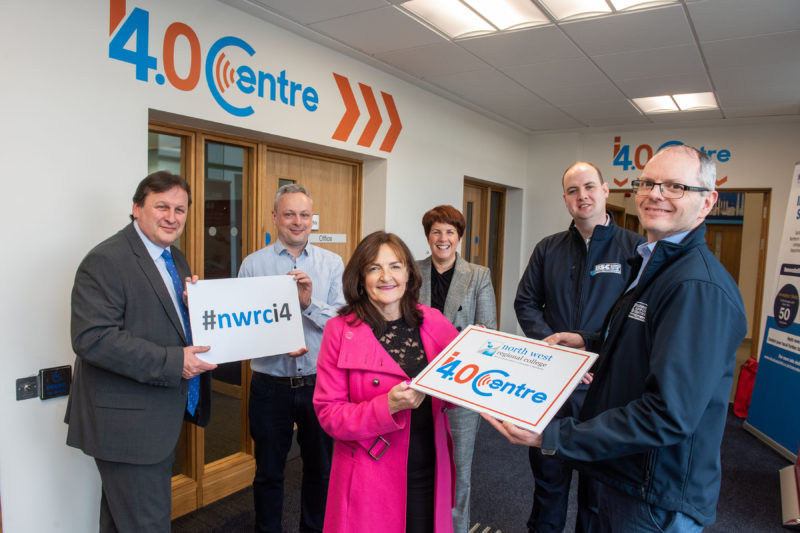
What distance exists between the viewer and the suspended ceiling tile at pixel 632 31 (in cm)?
298

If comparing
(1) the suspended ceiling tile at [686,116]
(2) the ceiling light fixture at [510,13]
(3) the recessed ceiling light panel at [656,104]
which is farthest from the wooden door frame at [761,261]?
(2) the ceiling light fixture at [510,13]

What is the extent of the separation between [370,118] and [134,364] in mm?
2832

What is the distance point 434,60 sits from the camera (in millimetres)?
3865

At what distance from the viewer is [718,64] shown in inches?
149

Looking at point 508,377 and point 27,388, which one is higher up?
point 508,377

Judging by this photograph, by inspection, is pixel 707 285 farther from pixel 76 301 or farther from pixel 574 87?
pixel 574 87

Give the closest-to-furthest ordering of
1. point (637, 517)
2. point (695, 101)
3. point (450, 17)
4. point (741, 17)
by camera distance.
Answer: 1. point (637, 517)
2. point (741, 17)
3. point (450, 17)
4. point (695, 101)

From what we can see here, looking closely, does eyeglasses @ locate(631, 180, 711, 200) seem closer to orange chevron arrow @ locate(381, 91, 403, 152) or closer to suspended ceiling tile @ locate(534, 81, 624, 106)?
orange chevron arrow @ locate(381, 91, 403, 152)

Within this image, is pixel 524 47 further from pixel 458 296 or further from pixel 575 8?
pixel 458 296

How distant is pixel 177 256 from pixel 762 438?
4.88m

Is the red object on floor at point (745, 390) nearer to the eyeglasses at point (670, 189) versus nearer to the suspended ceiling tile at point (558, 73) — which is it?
the suspended ceiling tile at point (558, 73)

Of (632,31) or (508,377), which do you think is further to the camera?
(632,31)

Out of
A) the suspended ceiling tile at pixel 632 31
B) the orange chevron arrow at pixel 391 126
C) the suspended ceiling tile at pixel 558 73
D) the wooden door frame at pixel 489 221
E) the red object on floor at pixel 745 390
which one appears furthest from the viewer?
the wooden door frame at pixel 489 221

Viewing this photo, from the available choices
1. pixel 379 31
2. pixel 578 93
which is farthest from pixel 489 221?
pixel 379 31
